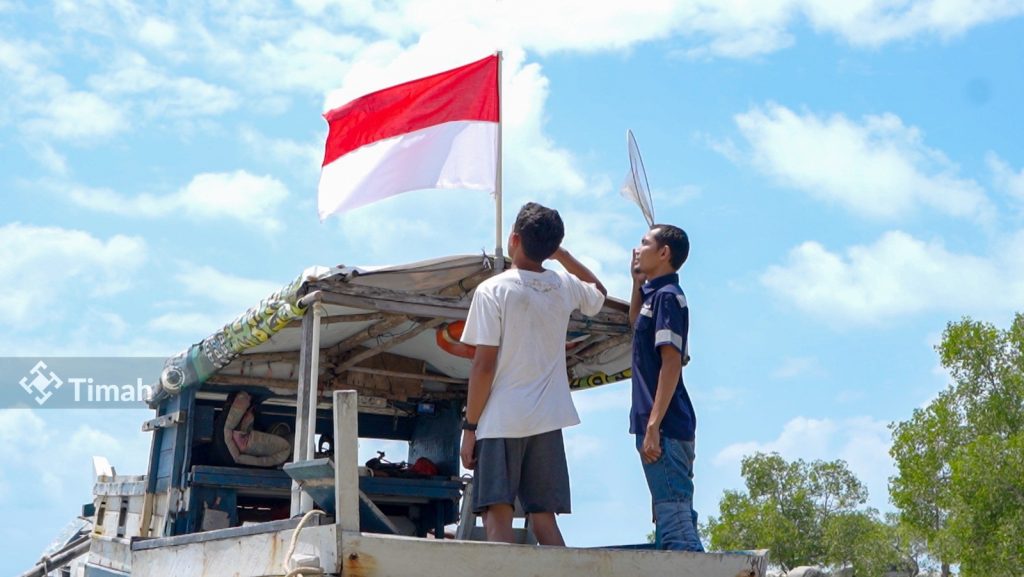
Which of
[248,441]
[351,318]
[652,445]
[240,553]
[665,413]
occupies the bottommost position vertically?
[240,553]

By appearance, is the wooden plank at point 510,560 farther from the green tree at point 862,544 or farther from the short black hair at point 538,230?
the green tree at point 862,544

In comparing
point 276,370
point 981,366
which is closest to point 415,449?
point 276,370

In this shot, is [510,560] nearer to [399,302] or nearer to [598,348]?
[399,302]

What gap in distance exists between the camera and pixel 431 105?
730 cm

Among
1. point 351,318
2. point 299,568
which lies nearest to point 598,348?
point 351,318

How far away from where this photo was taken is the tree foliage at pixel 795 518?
55281 millimetres

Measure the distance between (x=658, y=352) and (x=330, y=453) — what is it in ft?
11.9

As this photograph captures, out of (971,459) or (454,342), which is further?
(971,459)

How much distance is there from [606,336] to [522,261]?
2173mm

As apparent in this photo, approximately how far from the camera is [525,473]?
→ 4887mm

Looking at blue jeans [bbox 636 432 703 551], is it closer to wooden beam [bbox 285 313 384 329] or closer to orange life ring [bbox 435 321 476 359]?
orange life ring [bbox 435 321 476 359]

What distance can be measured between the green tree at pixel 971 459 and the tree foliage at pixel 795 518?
74.8 ft

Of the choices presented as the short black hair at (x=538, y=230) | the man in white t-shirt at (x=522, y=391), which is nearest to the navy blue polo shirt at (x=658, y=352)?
the man in white t-shirt at (x=522, y=391)

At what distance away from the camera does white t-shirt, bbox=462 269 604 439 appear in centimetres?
476
